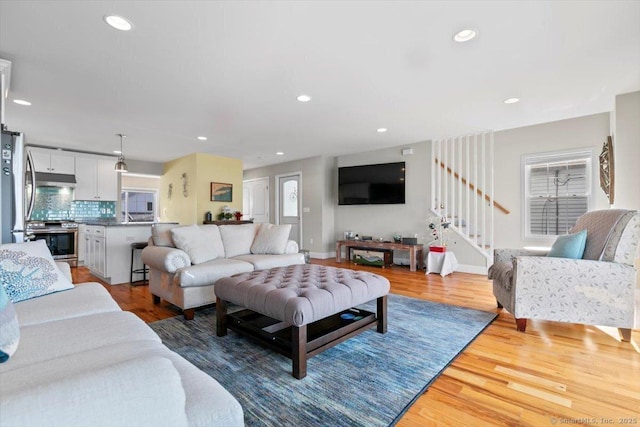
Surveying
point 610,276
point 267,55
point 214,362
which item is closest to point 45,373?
point 214,362

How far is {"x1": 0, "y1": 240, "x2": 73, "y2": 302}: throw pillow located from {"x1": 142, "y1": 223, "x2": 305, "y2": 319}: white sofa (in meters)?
Answer: 0.99

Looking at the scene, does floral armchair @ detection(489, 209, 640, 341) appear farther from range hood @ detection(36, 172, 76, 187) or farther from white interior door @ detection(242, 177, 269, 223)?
range hood @ detection(36, 172, 76, 187)

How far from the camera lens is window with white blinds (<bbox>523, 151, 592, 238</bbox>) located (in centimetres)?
475

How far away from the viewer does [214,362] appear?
2.00 m

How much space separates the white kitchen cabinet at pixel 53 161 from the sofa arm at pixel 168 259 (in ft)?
14.8

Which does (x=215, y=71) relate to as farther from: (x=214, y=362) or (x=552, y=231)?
(x=552, y=231)

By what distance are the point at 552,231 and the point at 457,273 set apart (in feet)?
5.54

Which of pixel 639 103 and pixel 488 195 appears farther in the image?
pixel 488 195

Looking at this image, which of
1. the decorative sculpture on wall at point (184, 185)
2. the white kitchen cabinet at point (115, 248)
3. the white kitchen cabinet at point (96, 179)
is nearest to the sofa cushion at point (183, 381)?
the white kitchen cabinet at point (115, 248)

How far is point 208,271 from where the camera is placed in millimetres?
2934

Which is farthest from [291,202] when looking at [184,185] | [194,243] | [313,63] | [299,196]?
[313,63]

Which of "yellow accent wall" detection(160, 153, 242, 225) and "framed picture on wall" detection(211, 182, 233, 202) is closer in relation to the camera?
"yellow accent wall" detection(160, 153, 242, 225)

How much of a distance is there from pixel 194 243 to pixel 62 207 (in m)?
4.84

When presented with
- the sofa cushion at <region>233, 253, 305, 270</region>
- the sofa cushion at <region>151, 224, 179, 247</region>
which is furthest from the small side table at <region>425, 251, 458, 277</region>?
the sofa cushion at <region>151, 224, 179, 247</region>
